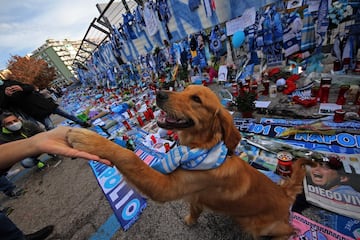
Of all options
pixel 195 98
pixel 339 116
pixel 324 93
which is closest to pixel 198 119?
pixel 195 98

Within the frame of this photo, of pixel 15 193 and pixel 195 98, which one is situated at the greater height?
pixel 195 98

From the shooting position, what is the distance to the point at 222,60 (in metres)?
5.51

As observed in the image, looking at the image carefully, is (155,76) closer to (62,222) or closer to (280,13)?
(280,13)

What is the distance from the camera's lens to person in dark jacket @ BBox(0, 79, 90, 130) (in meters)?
3.57

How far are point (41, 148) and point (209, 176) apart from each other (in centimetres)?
114

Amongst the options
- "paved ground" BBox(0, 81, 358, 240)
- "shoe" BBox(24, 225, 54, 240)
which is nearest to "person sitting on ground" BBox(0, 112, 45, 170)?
"paved ground" BBox(0, 81, 358, 240)

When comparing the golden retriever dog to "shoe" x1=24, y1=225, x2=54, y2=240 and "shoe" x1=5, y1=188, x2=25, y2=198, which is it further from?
"shoe" x1=5, y1=188, x2=25, y2=198

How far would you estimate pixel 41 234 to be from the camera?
6.48 ft

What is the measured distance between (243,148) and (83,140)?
217 centimetres

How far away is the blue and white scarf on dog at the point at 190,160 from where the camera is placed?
111 centimetres

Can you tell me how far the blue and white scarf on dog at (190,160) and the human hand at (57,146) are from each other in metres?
0.39

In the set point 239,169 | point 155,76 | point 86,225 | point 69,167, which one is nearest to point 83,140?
point 239,169

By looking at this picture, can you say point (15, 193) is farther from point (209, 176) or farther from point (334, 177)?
point (334, 177)

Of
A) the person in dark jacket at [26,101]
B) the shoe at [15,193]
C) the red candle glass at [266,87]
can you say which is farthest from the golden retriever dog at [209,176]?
the person in dark jacket at [26,101]
